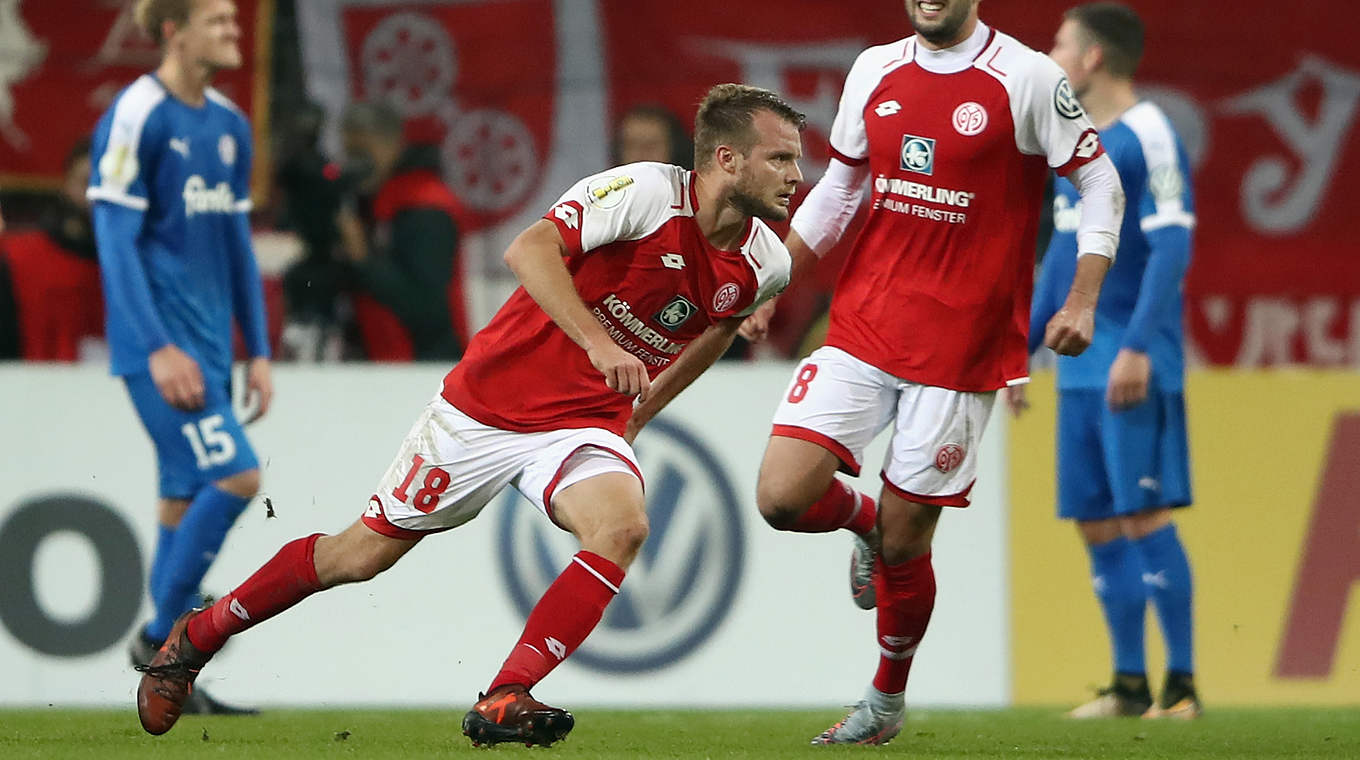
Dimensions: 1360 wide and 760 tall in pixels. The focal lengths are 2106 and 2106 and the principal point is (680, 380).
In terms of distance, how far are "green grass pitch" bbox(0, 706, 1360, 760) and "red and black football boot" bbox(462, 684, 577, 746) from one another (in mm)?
109

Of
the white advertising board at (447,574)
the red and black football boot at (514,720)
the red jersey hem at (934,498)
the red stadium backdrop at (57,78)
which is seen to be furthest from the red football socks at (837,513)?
the red stadium backdrop at (57,78)

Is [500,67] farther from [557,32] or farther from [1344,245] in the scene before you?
[1344,245]

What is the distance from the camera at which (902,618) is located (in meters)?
5.83

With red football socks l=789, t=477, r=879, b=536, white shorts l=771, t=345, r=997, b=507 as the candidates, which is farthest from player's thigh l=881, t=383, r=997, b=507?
red football socks l=789, t=477, r=879, b=536

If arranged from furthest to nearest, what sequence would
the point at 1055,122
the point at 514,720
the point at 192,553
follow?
the point at 192,553
the point at 1055,122
the point at 514,720

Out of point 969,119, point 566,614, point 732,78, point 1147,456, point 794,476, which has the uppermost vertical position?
point 732,78

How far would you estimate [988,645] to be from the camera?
797 cm

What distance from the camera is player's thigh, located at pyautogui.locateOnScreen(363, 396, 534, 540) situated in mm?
5312

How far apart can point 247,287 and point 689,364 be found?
220 cm

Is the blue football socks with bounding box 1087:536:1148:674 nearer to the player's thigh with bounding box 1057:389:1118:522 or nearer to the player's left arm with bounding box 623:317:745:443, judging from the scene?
the player's thigh with bounding box 1057:389:1118:522

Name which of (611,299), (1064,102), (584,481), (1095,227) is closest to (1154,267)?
(1095,227)

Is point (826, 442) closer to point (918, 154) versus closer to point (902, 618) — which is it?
point (902, 618)

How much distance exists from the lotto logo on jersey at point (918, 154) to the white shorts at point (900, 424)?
562 millimetres

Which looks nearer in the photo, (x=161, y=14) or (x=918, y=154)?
(x=918, y=154)
